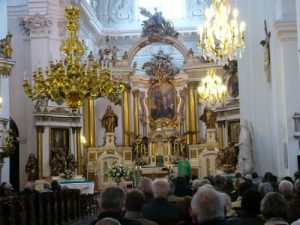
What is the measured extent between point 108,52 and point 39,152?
761cm

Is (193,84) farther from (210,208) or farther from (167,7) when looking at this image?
(210,208)

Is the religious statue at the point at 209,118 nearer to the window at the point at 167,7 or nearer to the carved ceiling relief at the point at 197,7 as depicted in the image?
the carved ceiling relief at the point at 197,7

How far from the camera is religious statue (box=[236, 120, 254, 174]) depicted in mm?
15602

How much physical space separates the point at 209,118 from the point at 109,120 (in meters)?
4.66

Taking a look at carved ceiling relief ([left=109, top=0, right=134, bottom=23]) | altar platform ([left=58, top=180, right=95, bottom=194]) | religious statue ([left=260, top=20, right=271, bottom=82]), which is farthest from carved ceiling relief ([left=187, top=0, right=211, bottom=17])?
religious statue ([left=260, top=20, right=271, bottom=82])

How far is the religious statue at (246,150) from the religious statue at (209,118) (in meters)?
9.84

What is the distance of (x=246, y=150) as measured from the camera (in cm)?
1566

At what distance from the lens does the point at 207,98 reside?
63.8 ft

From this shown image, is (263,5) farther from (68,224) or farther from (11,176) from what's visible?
(11,176)

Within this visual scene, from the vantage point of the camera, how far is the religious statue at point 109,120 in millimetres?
26516

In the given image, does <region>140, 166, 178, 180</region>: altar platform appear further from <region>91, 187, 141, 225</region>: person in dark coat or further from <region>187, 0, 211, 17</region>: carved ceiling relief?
<region>91, 187, 141, 225</region>: person in dark coat

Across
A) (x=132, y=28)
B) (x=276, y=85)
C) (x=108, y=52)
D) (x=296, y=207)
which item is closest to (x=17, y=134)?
(x=108, y=52)

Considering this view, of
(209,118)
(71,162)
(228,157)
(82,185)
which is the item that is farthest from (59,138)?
(209,118)

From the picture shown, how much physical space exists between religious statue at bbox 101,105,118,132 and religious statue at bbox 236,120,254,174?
1140 centimetres
